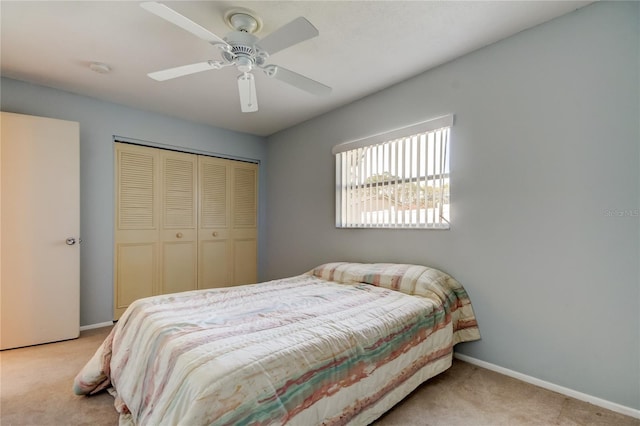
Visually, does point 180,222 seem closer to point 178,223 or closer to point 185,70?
point 178,223

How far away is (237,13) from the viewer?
184 centimetres

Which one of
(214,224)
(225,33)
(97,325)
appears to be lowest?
(97,325)

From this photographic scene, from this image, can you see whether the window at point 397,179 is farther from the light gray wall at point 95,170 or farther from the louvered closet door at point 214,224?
the light gray wall at point 95,170

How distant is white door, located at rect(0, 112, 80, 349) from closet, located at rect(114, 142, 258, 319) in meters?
0.53

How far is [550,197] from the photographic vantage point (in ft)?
6.35

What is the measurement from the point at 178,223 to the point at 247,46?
2.67 m

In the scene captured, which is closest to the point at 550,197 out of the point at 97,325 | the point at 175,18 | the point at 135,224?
the point at 175,18

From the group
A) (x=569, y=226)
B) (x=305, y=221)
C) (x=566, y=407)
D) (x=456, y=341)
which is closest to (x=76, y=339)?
(x=305, y=221)

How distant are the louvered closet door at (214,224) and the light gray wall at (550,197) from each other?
2555 mm

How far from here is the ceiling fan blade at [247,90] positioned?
2.03 metres

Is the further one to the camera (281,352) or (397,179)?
(397,179)

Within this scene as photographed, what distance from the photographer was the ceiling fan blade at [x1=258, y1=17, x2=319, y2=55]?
1506 mm

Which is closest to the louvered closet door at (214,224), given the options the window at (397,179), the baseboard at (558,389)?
the window at (397,179)

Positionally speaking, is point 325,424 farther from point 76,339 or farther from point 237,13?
point 76,339
